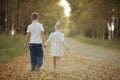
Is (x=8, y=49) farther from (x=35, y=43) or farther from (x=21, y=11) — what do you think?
(x=21, y=11)

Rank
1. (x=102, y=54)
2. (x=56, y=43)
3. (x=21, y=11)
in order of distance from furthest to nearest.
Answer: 1. (x=21, y=11)
2. (x=102, y=54)
3. (x=56, y=43)

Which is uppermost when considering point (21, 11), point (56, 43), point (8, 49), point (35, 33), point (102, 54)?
point (21, 11)

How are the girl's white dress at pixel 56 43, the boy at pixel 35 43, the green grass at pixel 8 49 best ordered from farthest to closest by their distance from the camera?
the green grass at pixel 8 49
the girl's white dress at pixel 56 43
the boy at pixel 35 43

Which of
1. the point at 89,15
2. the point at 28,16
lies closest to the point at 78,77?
the point at 28,16

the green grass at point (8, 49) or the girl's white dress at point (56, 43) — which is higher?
the girl's white dress at point (56, 43)

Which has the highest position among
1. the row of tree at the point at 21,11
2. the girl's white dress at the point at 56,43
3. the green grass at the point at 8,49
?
the row of tree at the point at 21,11

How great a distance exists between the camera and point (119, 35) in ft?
136

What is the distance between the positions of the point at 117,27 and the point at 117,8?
346 cm

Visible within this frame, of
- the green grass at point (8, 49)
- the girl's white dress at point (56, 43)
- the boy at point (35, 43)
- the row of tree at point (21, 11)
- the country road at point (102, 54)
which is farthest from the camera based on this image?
the row of tree at point (21, 11)

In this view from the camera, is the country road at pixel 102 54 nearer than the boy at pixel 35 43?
No

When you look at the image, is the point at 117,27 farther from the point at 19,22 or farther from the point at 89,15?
the point at 19,22

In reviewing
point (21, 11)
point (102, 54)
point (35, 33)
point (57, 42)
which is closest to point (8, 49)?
point (57, 42)

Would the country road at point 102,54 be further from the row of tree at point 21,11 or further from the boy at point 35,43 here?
the boy at point 35,43

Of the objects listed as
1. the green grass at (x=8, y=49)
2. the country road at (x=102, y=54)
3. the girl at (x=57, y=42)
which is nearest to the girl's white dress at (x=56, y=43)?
the girl at (x=57, y=42)
